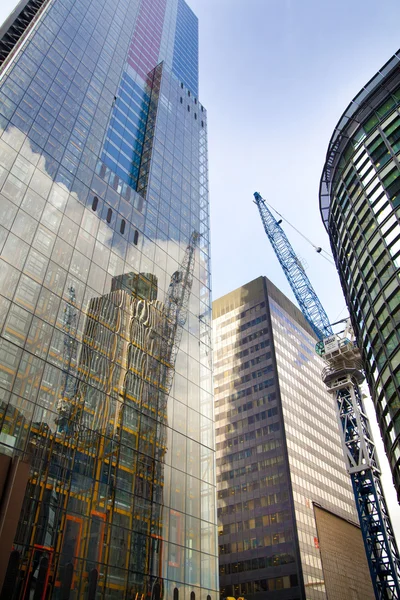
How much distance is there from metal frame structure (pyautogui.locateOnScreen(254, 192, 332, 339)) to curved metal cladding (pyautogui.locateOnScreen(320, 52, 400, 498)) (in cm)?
5357

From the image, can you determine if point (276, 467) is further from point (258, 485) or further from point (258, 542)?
point (258, 542)

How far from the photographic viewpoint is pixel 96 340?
3322cm

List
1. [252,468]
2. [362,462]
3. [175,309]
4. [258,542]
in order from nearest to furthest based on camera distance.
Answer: [175,309] → [362,462] → [258,542] → [252,468]

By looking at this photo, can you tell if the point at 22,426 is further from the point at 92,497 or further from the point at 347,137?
the point at 347,137

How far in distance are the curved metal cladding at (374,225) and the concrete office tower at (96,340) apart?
547 inches

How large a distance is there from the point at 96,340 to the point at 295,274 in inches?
3253

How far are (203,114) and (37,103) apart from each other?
3644 centimetres

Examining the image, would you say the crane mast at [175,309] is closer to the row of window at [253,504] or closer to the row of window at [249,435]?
the row of window at [253,504]

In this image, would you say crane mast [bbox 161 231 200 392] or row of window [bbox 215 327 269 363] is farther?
row of window [bbox 215 327 269 363]

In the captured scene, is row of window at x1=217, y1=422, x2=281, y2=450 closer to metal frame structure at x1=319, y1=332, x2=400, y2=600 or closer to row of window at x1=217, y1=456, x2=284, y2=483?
row of window at x1=217, y1=456, x2=284, y2=483

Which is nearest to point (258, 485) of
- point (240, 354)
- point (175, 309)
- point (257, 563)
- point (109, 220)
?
point (257, 563)

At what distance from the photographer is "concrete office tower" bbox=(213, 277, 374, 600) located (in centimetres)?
8188

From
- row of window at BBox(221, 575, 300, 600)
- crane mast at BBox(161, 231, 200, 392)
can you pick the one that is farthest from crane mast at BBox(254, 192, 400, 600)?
crane mast at BBox(161, 231, 200, 392)

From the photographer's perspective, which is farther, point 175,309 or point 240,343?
point 240,343
